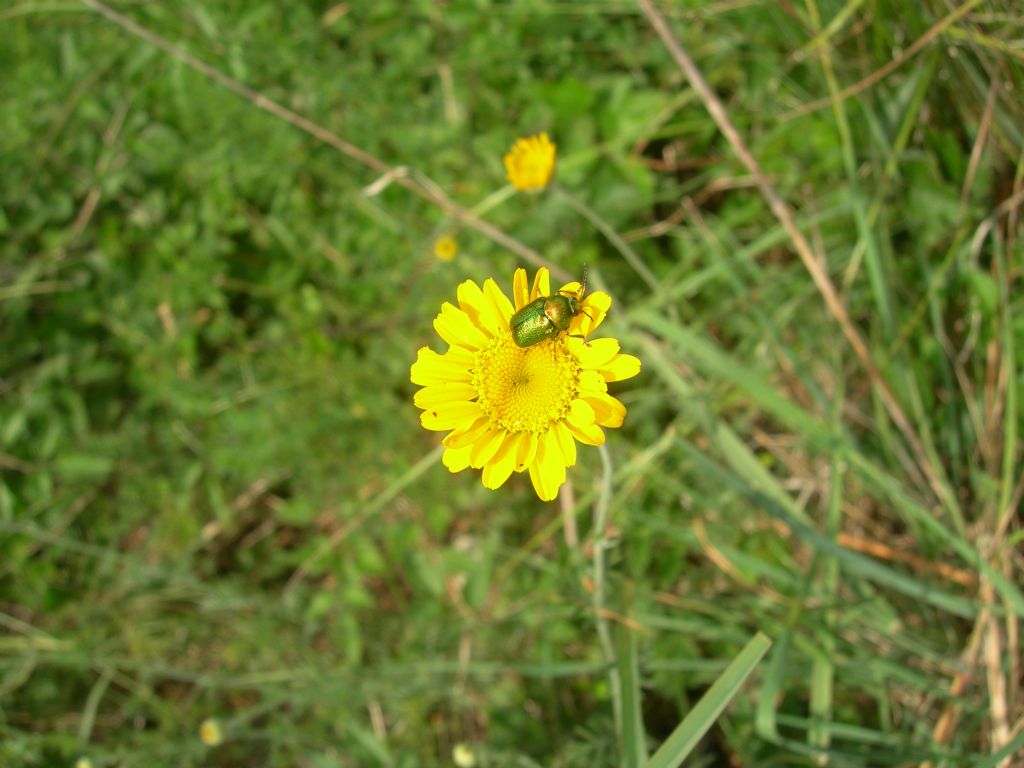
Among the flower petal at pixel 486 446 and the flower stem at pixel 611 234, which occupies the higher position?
the flower stem at pixel 611 234

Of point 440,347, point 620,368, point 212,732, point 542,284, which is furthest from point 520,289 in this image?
point 212,732

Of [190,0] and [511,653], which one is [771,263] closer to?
[511,653]

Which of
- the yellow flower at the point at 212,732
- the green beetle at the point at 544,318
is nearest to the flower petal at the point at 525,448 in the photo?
the green beetle at the point at 544,318

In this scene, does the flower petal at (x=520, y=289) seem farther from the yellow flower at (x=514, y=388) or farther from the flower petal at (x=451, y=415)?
the flower petal at (x=451, y=415)

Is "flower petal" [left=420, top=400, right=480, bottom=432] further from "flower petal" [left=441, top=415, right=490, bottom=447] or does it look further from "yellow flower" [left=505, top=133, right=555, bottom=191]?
"yellow flower" [left=505, top=133, right=555, bottom=191]


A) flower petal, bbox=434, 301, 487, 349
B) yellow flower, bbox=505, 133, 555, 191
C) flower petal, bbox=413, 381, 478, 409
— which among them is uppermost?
yellow flower, bbox=505, 133, 555, 191

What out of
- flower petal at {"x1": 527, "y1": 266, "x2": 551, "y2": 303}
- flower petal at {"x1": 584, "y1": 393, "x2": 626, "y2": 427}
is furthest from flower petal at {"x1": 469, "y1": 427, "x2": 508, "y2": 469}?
flower petal at {"x1": 527, "y1": 266, "x2": 551, "y2": 303}

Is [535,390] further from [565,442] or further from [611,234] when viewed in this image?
[611,234]
